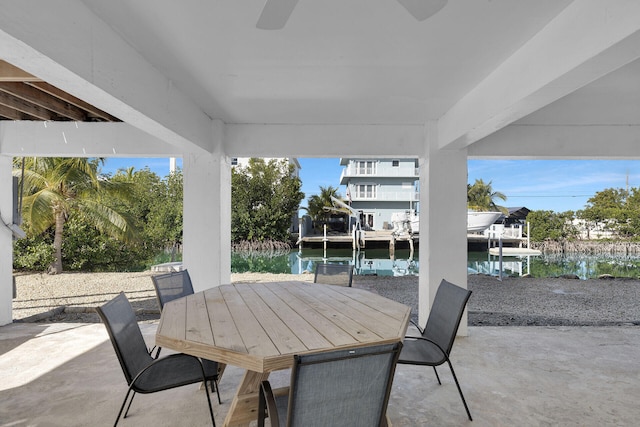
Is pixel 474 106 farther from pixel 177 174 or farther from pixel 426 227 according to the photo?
pixel 177 174

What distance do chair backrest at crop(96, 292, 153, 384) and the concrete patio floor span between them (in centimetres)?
53

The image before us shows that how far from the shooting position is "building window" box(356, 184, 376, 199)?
2450 centimetres

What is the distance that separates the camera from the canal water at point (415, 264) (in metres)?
12.8

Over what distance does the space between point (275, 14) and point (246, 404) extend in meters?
2.15

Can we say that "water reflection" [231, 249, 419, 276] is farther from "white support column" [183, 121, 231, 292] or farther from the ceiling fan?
the ceiling fan

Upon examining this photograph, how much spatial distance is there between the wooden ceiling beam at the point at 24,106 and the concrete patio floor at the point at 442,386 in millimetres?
2427

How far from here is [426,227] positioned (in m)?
4.50

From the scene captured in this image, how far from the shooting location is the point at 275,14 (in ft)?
6.68

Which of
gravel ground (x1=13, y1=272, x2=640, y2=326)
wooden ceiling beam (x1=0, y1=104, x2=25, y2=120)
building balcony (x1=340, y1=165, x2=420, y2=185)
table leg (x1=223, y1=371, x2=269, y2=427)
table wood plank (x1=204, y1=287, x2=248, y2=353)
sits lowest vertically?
gravel ground (x1=13, y1=272, x2=640, y2=326)

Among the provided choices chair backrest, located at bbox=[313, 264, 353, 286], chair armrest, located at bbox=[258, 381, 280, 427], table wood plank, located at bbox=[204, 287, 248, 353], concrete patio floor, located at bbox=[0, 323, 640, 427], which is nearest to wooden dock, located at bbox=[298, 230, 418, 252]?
concrete patio floor, located at bbox=[0, 323, 640, 427]

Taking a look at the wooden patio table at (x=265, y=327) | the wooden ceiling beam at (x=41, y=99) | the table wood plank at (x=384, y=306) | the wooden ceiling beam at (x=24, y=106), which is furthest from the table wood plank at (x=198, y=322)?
the wooden ceiling beam at (x=24, y=106)

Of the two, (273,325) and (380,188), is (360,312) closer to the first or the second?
(273,325)

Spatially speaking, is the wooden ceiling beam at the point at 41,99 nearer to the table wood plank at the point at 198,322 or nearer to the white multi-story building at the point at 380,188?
the table wood plank at the point at 198,322

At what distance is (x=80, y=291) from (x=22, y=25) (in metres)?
6.96
